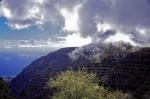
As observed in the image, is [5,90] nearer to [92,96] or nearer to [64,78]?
[64,78]

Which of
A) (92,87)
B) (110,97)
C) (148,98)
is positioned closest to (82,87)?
(92,87)

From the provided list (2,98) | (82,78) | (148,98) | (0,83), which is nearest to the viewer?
(2,98)

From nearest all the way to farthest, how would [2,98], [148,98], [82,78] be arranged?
[2,98] < [82,78] < [148,98]

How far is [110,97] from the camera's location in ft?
460

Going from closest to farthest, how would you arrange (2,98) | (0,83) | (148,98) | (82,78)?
1. (2,98)
2. (82,78)
3. (0,83)
4. (148,98)

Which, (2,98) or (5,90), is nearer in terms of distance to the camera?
(2,98)

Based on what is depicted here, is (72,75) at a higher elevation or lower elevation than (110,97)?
higher

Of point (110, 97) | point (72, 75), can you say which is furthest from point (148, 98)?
point (72, 75)

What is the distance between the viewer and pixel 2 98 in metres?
117

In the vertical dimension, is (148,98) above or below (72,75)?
below

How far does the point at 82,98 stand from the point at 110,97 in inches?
970

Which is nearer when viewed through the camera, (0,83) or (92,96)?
(92,96)

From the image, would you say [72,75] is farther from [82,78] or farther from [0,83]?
[0,83]

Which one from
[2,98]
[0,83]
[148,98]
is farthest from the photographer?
[148,98]
